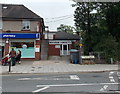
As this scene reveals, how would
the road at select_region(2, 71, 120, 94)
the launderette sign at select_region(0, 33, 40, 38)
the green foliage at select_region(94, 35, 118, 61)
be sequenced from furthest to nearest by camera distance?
1. the launderette sign at select_region(0, 33, 40, 38)
2. the green foliage at select_region(94, 35, 118, 61)
3. the road at select_region(2, 71, 120, 94)

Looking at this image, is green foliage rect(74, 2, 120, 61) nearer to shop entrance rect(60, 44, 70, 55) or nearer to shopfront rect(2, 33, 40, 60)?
shop entrance rect(60, 44, 70, 55)

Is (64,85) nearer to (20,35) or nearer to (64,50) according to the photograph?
(20,35)

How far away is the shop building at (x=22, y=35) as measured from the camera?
87.7 ft

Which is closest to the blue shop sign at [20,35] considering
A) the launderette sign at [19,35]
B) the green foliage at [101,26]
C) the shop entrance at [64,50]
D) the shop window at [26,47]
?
the launderette sign at [19,35]

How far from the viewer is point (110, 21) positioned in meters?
23.8

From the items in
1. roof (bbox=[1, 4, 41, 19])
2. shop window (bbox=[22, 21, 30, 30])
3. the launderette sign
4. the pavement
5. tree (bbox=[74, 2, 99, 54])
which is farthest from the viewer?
tree (bbox=[74, 2, 99, 54])

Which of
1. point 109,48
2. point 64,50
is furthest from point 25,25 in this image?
point 64,50

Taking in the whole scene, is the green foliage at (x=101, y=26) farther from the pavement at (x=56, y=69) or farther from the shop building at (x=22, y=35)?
the shop building at (x=22, y=35)

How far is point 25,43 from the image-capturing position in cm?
2730

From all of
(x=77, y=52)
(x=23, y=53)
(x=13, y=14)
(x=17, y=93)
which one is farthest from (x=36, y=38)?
(x=17, y=93)

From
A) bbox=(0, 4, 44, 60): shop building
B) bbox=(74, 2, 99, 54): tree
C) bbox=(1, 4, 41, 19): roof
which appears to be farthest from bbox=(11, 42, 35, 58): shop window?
bbox=(74, 2, 99, 54): tree

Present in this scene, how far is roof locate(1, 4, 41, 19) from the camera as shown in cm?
2765

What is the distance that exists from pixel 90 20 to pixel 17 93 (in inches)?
1055

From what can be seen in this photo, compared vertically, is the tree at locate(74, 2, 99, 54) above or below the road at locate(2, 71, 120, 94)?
above
